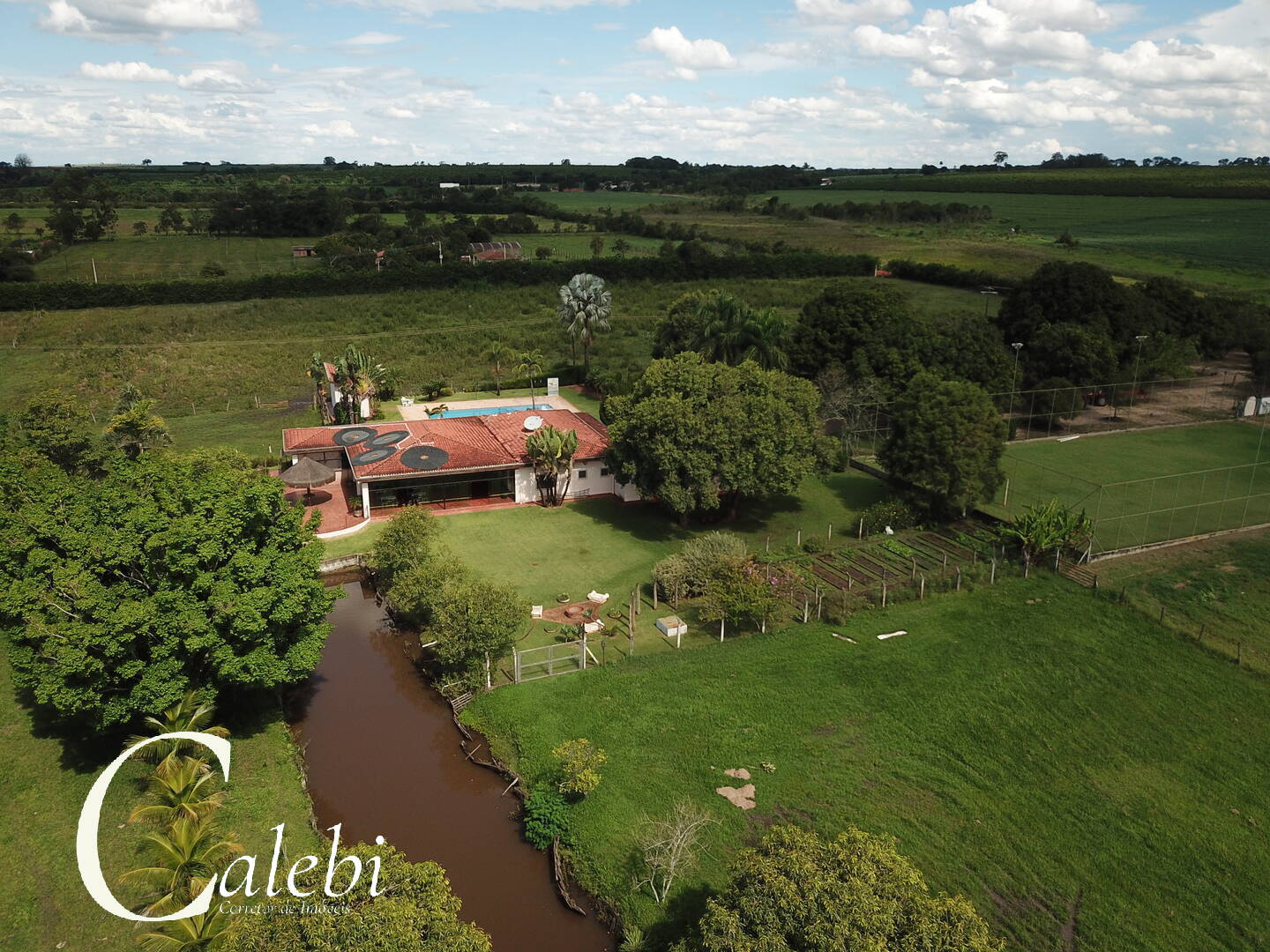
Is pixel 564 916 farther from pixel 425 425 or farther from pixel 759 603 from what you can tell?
pixel 425 425

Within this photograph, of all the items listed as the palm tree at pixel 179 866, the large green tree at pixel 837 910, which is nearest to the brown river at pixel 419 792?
the palm tree at pixel 179 866

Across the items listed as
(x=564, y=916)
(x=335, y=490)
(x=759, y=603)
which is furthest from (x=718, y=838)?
(x=335, y=490)

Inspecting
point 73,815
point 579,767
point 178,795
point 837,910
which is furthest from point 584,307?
point 837,910

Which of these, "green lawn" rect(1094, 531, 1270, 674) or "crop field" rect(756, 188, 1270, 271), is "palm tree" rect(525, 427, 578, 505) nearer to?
"green lawn" rect(1094, 531, 1270, 674)

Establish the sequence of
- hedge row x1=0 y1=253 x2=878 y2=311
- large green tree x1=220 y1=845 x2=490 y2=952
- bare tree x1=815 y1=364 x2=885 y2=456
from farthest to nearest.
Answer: hedge row x1=0 y1=253 x2=878 y2=311
bare tree x1=815 y1=364 x2=885 y2=456
large green tree x1=220 y1=845 x2=490 y2=952

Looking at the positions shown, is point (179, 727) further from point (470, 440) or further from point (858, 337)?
point (858, 337)

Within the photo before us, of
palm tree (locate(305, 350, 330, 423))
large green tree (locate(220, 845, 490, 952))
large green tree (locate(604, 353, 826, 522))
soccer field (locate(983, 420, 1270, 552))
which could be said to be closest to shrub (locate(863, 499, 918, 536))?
large green tree (locate(604, 353, 826, 522))
